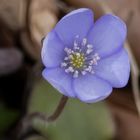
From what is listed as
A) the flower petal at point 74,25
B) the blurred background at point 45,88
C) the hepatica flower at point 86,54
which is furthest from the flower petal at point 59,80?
the blurred background at point 45,88

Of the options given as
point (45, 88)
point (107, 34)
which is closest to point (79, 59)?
point (107, 34)

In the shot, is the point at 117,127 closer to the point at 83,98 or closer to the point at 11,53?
the point at 11,53

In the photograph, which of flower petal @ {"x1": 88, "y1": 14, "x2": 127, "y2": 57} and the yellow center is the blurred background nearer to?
the yellow center

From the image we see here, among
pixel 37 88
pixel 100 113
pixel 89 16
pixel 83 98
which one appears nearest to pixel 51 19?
pixel 37 88

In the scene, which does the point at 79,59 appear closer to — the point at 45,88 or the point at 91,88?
the point at 91,88

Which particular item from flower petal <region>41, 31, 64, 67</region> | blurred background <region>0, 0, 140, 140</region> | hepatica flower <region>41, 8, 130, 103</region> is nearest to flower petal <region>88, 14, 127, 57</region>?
hepatica flower <region>41, 8, 130, 103</region>

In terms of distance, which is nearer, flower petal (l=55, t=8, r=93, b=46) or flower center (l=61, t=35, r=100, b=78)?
flower petal (l=55, t=8, r=93, b=46)
